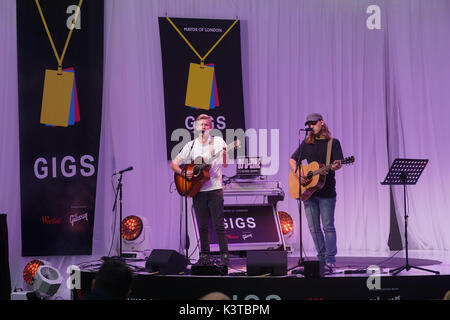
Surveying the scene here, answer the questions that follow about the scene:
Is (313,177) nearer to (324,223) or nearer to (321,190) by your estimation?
(321,190)

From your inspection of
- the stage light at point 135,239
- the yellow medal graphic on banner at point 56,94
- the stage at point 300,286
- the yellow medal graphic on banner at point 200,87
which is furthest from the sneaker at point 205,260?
the yellow medal graphic on banner at point 56,94

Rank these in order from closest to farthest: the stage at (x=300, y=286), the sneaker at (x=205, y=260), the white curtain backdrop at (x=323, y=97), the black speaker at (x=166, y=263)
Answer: the stage at (x=300, y=286), the black speaker at (x=166, y=263), the sneaker at (x=205, y=260), the white curtain backdrop at (x=323, y=97)

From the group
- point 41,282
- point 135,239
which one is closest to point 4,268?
point 41,282

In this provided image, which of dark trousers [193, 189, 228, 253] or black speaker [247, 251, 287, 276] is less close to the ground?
dark trousers [193, 189, 228, 253]

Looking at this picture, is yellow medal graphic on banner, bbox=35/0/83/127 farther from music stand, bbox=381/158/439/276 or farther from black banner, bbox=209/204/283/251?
music stand, bbox=381/158/439/276

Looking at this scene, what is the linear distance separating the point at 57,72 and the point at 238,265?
3.80 m

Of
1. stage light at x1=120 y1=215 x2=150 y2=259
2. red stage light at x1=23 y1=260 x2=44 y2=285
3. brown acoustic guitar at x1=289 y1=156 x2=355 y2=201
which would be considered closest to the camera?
brown acoustic guitar at x1=289 y1=156 x2=355 y2=201

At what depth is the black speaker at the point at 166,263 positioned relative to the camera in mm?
6160

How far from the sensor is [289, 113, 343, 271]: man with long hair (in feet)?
21.7

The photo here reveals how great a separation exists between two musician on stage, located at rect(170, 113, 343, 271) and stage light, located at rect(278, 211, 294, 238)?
58.8 inches

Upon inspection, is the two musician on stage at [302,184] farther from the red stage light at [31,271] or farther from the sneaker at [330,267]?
the red stage light at [31,271]

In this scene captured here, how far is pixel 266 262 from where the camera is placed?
19.6ft

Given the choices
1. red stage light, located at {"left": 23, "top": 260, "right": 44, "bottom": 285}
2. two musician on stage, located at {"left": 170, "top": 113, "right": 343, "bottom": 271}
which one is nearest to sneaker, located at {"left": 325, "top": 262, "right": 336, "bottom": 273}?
two musician on stage, located at {"left": 170, "top": 113, "right": 343, "bottom": 271}

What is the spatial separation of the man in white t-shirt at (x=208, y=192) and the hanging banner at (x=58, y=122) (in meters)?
2.37
